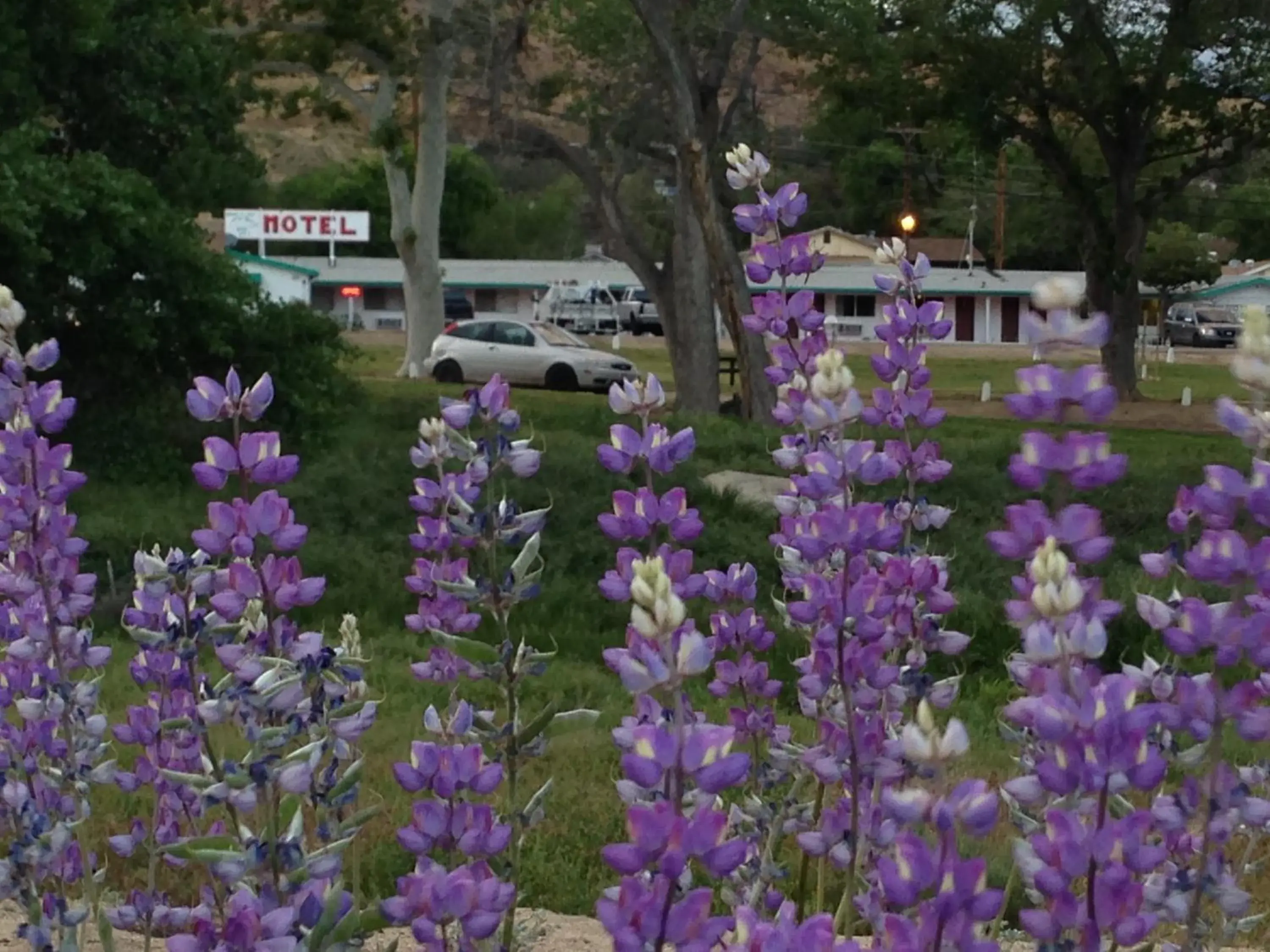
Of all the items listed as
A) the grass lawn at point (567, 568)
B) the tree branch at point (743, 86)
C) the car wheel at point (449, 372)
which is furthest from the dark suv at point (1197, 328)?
the grass lawn at point (567, 568)

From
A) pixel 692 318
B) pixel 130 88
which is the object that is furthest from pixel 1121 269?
pixel 130 88

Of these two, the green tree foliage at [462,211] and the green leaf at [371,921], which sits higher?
the green tree foliage at [462,211]

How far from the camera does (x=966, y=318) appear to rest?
6147cm

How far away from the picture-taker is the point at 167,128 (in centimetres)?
1397

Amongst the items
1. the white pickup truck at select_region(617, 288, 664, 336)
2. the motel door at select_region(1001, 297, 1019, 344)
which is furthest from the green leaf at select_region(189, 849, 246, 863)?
the motel door at select_region(1001, 297, 1019, 344)

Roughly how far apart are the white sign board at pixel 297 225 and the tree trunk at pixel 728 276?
1139 inches

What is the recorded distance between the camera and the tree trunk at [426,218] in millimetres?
28156

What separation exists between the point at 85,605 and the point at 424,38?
81.0 ft

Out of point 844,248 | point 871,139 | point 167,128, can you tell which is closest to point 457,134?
point 167,128

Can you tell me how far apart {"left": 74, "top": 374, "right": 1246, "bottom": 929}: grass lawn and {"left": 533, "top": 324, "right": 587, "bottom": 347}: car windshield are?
48.2ft

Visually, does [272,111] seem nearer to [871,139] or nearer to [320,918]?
[320,918]

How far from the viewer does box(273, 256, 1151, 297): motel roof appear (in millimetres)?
58750

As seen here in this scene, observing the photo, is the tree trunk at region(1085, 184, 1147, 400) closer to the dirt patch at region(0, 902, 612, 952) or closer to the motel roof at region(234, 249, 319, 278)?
the dirt patch at region(0, 902, 612, 952)

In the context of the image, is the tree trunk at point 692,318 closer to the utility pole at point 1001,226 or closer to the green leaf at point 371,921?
the green leaf at point 371,921
